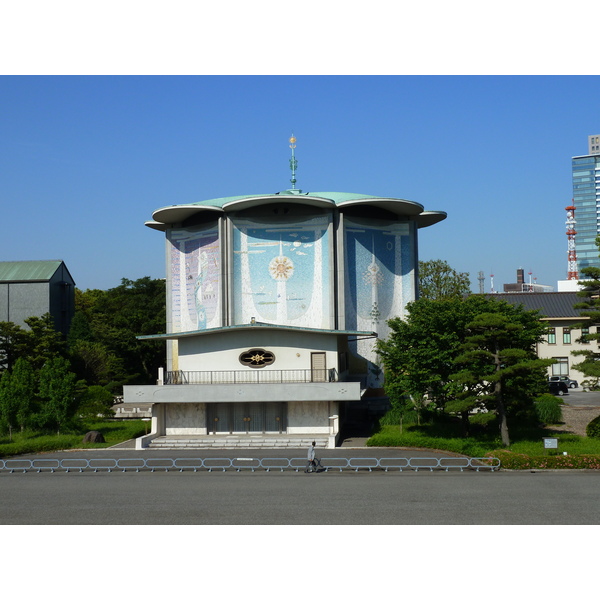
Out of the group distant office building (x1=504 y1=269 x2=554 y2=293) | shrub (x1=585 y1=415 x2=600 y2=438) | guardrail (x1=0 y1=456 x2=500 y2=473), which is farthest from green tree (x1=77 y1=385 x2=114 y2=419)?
distant office building (x1=504 y1=269 x2=554 y2=293)

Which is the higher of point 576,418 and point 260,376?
point 260,376

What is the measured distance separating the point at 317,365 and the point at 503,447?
10343 millimetres

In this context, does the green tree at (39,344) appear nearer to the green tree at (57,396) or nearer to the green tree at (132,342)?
the green tree at (132,342)

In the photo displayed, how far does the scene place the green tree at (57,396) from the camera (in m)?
36.7

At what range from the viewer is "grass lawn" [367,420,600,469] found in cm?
2461

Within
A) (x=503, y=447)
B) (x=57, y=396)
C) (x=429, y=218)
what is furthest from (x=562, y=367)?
(x=57, y=396)

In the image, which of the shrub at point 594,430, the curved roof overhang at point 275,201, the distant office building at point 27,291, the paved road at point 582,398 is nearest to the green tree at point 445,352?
the shrub at point 594,430

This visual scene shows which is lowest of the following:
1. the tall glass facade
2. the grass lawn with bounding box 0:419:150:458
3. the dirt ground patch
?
the grass lawn with bounding box 0:419:150:458

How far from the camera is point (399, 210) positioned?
44.7 metres

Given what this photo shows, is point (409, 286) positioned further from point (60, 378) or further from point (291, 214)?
point (60, 378)

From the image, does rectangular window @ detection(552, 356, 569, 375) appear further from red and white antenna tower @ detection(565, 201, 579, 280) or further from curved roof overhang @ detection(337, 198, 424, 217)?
red and white antenna tower @ detection(565, 201, 579, 280)

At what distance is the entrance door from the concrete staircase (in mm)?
3165

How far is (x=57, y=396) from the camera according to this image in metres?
36.9

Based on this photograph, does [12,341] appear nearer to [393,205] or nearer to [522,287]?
[393,205]
